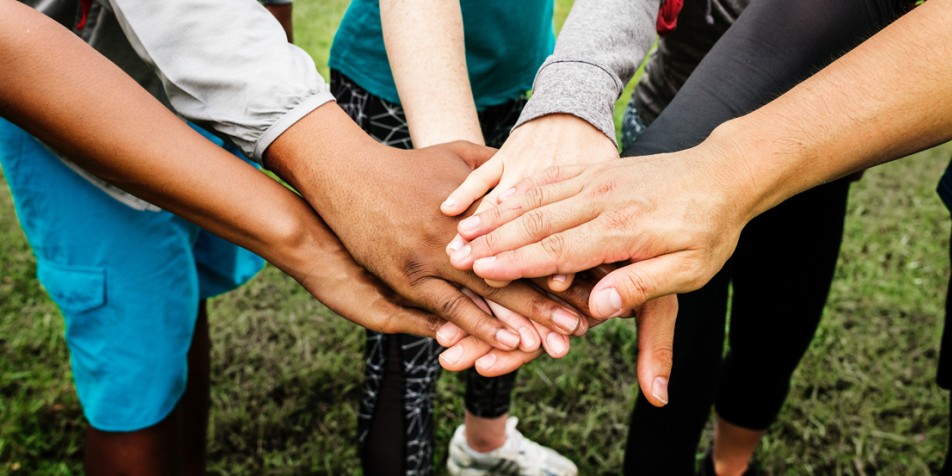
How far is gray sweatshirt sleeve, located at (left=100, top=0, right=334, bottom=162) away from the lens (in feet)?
4.44

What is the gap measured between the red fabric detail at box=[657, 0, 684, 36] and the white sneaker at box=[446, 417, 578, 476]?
4.92 feet

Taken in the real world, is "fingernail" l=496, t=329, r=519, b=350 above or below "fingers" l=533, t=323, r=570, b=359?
above

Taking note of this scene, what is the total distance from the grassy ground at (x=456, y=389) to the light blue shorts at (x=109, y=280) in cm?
90

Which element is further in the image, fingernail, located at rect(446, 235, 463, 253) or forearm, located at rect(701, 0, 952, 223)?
Answer: fingernail, located at rect(446, 235, 463, 253)

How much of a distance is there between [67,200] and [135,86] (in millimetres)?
384

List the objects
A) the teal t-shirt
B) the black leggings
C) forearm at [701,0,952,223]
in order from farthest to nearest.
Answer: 1. the teal t-shirt
2. the black leggings
3. forearm at [701,0,952,223]

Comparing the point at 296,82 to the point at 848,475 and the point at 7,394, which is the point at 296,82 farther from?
the point at 848,475

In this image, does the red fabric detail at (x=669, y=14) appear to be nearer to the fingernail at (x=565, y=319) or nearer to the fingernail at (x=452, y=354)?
the fingernail at (x=565, y=319)

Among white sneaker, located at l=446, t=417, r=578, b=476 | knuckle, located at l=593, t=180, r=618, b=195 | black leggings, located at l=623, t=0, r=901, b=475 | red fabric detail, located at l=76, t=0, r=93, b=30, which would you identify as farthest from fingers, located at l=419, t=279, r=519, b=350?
white sneaker, located at l=446, t=417, r=578, b=476

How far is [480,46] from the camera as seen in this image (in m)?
1.85

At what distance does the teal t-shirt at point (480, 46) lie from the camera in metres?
1.80

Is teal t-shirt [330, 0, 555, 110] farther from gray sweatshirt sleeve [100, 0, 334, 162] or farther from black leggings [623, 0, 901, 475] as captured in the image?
black leggings [623, 0, 901, 475]

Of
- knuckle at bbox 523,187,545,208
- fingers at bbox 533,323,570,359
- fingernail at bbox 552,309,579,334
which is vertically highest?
knuckle at bbox 523,187,545,208

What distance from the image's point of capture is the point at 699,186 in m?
1.22
